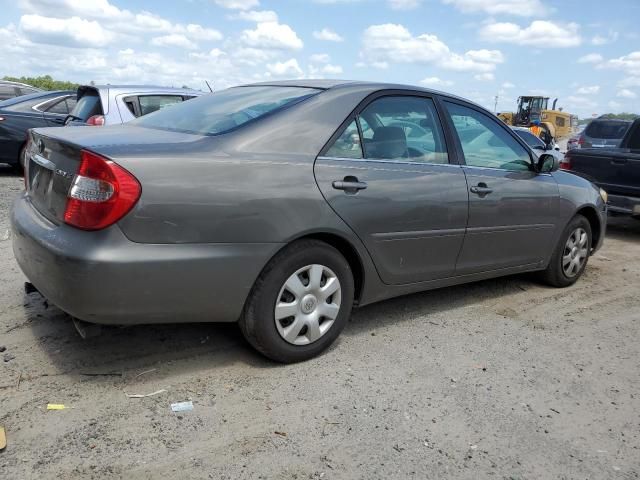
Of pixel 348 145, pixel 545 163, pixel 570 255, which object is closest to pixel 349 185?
pixel 348 145

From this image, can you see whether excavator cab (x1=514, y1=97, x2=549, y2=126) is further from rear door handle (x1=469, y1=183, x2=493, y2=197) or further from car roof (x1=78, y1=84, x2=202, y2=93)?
rear door handle (x1=469, y1=183, x2=493, y2=197)

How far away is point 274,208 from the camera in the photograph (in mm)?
3160

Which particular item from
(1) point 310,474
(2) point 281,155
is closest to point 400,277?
(2) point 281,155

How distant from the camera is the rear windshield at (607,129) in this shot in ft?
56.9

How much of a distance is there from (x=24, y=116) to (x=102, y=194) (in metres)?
8.43

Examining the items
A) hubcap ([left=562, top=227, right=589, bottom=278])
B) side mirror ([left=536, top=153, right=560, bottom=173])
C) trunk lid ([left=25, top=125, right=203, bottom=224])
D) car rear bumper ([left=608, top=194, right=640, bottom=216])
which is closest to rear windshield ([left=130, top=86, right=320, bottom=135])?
trunk lid ([left=25, top=125, right=203, bottom=224])

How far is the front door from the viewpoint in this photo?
432cm

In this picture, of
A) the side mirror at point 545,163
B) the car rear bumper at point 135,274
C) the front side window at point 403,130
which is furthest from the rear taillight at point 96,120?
the side mirror at point 545,163

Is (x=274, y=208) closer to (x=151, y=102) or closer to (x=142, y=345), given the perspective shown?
(x=142, y=345)

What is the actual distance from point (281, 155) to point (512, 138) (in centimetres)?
238

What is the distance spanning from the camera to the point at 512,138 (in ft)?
15.8

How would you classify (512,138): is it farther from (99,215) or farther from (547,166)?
(99,215)

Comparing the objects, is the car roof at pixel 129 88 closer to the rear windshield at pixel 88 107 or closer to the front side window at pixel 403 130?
the rear windshield at pixel 88 107

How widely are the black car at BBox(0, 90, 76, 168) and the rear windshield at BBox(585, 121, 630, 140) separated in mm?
14454
